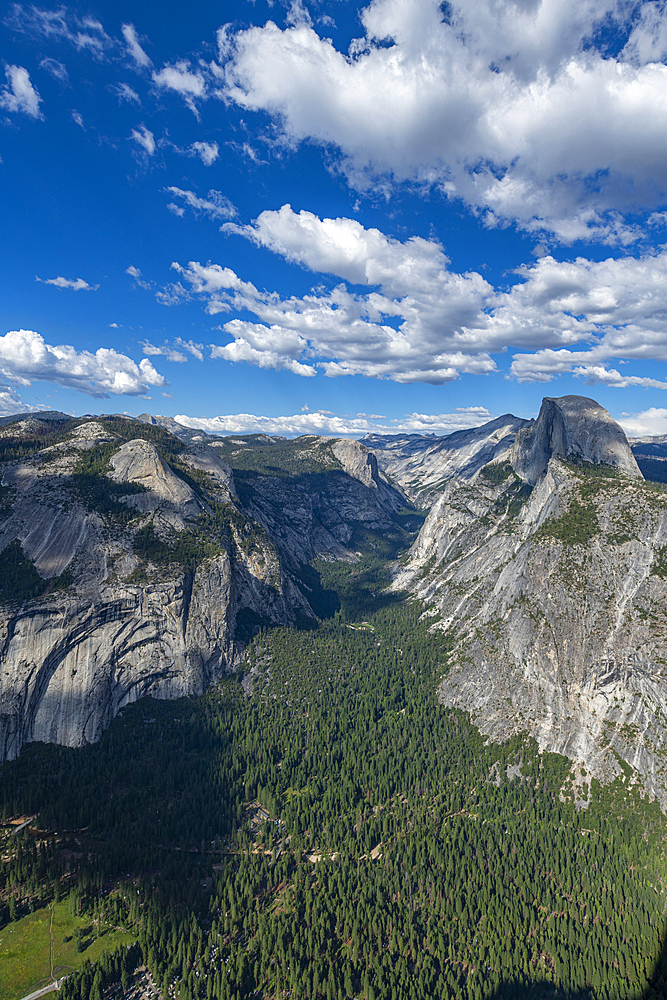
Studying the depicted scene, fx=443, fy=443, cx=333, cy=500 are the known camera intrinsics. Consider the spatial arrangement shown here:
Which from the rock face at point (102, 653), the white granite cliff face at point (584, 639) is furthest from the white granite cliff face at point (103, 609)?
the white granite cliff face at point (584, 639)

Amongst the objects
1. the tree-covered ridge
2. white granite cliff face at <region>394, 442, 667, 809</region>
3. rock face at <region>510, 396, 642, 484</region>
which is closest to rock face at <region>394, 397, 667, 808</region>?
white granite cliff face at <region>394, 442, 667, 809</region>

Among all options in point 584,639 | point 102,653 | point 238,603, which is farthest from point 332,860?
point 238,603

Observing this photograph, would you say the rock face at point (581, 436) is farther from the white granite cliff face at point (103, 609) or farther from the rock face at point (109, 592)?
the white granite cliff face at point (103, 609)

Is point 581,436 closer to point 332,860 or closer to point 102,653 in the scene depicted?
point 332,860

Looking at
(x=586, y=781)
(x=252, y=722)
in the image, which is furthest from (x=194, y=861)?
(x=586, y=781)

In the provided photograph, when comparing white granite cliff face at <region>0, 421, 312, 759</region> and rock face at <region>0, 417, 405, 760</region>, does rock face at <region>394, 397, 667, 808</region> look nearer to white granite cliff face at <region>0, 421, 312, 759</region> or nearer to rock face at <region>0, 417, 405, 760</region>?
rock face at <region>0, 417, 405, 760</region>
